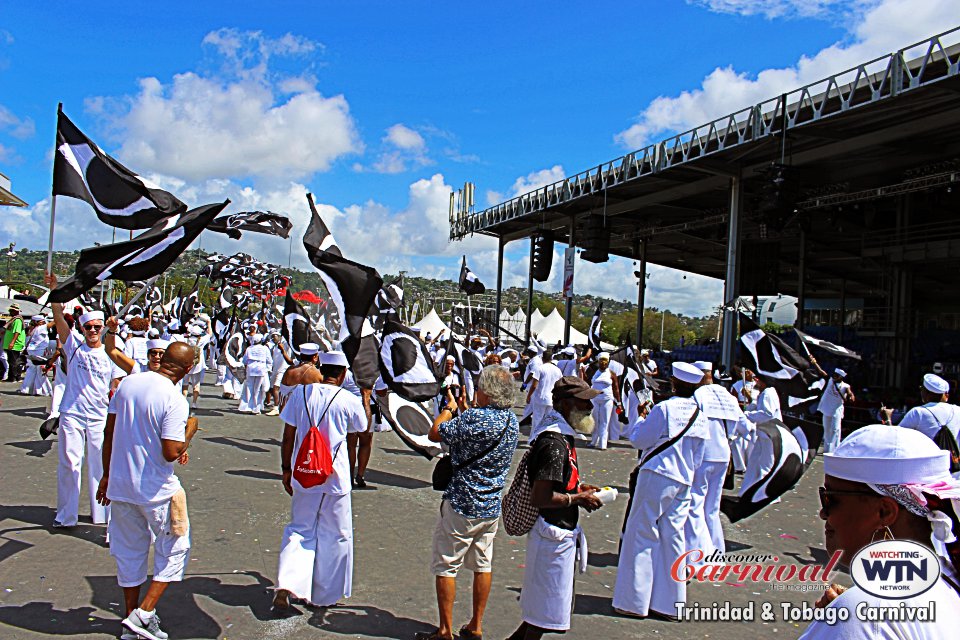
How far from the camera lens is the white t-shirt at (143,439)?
412 cm

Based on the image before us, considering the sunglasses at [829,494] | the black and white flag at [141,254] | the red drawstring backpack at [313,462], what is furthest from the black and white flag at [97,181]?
the sunglasses at [829,494]

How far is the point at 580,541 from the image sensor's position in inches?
168

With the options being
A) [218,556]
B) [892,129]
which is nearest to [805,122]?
[892,129]

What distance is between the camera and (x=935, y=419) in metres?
6.66

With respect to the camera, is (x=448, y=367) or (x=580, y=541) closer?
(x=580, y=541)

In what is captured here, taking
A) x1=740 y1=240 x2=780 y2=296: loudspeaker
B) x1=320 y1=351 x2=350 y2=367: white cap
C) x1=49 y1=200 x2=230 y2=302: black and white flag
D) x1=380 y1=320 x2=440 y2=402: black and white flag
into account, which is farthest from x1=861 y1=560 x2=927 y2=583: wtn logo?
x1=740 y1=240 x2=780 y2=296: loudspeaker

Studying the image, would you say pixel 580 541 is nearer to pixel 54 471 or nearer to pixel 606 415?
pixel 54 471

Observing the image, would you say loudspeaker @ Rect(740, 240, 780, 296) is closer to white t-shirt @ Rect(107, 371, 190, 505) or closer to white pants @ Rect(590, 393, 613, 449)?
Answer: white pants @ Rect(590, 393, 613, 449)

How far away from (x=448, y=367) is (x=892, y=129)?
1602cm

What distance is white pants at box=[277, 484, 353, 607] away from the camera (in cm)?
464

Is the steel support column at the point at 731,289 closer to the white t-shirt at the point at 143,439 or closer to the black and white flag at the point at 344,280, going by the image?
the black and white flag at the point at 344,280

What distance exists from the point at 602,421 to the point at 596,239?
1550cm

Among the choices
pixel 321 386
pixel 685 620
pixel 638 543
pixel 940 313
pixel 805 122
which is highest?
pixel 805 122

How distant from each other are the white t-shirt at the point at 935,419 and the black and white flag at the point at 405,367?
4629mm
